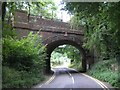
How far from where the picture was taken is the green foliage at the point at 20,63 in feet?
66.1

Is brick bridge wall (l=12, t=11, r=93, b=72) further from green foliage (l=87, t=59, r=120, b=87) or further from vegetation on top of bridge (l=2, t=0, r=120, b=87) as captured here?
green foliage (l=87, t=59, r=120, b=87)

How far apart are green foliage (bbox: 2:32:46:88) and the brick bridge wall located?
5.01m

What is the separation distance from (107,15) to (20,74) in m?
9.60

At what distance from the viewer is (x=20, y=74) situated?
22.6m

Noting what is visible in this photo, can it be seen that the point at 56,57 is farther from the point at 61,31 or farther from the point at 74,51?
the point at 61,31

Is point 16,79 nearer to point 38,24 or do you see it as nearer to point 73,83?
point 73,83

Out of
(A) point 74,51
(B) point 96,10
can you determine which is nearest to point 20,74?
(B) point 96,10

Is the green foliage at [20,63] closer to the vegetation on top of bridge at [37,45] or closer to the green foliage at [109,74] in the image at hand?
the vegetation on top of bridge at [37,45]

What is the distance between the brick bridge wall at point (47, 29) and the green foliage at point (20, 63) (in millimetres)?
5014

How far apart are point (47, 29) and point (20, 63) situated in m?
12.6

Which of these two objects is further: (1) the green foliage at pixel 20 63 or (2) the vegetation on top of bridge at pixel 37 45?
(1) the green foliage at pixel 20 63

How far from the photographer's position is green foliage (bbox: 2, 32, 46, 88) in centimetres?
2016

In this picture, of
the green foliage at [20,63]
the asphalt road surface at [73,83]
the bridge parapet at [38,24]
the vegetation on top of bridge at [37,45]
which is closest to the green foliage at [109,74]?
the vegetation on top of bridge at [37,45]

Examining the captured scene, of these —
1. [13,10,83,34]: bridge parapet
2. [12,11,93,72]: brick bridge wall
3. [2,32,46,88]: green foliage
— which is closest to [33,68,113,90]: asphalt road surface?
[2,32,46,88]: green foliage
